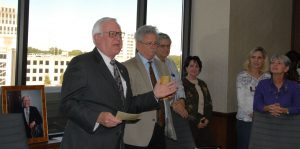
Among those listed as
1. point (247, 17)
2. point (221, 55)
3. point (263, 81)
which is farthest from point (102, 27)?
point (247, 17)

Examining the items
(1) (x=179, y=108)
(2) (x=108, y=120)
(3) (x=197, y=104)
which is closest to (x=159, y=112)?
(1) (x=179, y=108)

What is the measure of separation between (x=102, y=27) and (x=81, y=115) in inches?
19.2

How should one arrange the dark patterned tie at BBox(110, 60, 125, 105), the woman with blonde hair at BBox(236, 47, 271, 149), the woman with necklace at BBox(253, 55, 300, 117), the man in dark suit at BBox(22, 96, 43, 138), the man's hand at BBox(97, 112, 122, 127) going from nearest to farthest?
the man's hand at BBox(97, 112, 122, 127)
the dark patterned tie at BBox(110, 60, 125, 105)
the man in dark suit at BBox(22, 96, 43, 138)
the woman with necklace at BBox(253, 55, 300, 117)
the woman with blonde hair at BBox(236, 47, 271, 149)

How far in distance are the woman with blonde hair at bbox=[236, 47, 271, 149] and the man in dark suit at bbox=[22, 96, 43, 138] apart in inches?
79.7

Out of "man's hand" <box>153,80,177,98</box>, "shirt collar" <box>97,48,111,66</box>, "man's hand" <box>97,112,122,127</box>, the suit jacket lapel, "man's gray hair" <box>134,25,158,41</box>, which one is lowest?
"man's hand" <box>97,112,122,127</box>

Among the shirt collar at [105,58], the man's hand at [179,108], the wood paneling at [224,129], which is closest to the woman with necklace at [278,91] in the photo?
the man's hand at [179,108]

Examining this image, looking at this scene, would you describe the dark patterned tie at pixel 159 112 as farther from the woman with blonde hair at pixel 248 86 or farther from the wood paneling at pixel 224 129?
the wood paneling at pixel 224 129

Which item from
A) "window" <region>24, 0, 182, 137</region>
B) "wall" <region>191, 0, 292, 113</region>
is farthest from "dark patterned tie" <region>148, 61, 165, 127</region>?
"wall" <region>191, 0, 292, 113</region>

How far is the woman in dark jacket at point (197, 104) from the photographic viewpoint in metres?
3.77

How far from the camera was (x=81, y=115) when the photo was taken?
1777 mm

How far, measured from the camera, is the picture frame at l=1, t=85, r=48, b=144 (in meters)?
2.63

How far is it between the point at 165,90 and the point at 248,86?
1.93 metres

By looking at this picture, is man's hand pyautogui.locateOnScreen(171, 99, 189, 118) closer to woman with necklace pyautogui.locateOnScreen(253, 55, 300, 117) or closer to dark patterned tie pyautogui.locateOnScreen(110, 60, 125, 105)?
woman with necklace pyautogui.locateOnScreen(253, 55, 300, 117)

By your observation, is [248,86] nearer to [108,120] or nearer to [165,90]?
[165,90]
